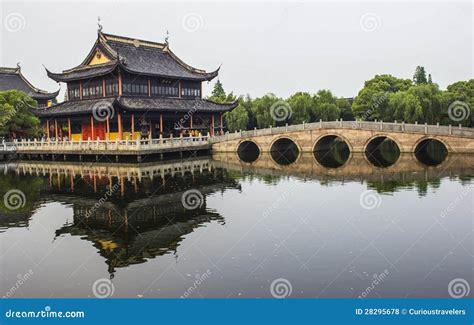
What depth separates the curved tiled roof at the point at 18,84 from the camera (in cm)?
5544

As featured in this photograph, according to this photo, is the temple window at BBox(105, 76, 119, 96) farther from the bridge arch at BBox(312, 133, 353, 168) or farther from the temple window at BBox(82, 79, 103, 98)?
the bridge arch at BBox(312, 133, 353, 168)

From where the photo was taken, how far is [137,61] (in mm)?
41719

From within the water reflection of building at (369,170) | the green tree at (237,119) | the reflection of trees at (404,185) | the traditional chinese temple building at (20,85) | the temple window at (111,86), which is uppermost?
the traditional chinese temple building at (20,85)

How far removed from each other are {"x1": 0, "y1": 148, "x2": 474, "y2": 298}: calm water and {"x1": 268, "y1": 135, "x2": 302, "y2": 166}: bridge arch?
1022 centimetres

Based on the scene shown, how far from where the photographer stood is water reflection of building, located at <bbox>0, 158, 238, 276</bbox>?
43.2 ft

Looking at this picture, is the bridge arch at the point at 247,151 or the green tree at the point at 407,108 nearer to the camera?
the bridge arch at the point at 247,151

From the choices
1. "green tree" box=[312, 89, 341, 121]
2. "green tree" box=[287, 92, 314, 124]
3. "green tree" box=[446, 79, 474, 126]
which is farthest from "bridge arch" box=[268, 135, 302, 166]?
"green tree" box=[446, 79, 474, 126]

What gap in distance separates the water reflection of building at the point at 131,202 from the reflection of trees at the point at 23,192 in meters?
0.39

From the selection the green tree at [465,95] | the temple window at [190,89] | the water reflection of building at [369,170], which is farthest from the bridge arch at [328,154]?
the temple window at [190,89]

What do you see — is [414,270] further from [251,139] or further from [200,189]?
[251,139]

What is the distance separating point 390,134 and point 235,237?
25.1m

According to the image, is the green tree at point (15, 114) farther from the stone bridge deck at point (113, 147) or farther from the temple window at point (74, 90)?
the temple window at point (74, 90)

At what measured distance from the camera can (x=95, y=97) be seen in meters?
40.2

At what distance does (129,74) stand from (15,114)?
40.3ft
